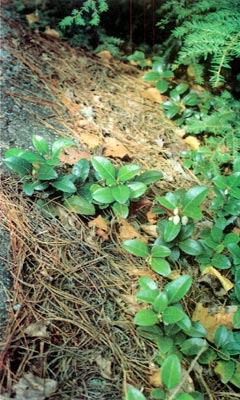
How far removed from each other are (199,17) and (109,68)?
69cm

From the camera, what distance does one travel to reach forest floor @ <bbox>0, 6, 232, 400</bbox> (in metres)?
1.47

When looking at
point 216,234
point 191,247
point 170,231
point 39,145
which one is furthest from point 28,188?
point 216,234

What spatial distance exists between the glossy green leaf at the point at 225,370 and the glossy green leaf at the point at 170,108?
57.0 inches

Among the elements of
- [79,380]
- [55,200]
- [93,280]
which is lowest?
[79,380]

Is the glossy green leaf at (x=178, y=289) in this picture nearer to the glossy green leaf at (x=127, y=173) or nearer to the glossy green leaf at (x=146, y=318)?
the glossy green leaf at (x=146, y=318)

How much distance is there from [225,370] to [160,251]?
1.66ft

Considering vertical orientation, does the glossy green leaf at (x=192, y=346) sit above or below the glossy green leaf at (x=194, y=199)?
below

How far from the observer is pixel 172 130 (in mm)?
2520

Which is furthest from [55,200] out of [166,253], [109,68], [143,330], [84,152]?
[109,68]

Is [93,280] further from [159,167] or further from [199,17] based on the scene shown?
[199,17]

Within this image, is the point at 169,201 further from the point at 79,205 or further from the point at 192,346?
the point at 192,346

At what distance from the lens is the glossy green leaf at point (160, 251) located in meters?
1.77

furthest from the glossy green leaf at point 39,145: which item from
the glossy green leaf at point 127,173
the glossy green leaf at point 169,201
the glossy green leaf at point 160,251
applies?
the glossy green leaf at point 160,251

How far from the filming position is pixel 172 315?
1.54 meters
